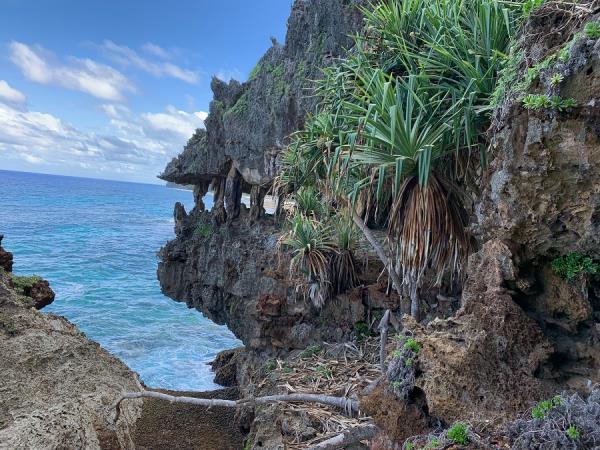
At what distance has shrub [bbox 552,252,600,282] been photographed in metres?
2.52

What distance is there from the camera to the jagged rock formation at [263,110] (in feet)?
38.6

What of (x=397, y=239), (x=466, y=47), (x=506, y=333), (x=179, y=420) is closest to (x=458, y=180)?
(x=397, y=239)

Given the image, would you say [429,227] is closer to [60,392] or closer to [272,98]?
[60,392]

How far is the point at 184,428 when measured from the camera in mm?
6449

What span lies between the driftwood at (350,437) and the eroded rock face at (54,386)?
7.34 feet

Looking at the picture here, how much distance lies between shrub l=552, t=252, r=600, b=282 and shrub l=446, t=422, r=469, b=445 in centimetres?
121

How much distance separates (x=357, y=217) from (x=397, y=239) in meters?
0.94

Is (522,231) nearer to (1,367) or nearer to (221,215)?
(1,367)

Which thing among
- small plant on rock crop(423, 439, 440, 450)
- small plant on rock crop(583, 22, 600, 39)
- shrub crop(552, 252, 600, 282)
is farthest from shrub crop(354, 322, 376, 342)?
small plant on rock crop(583, 22, 600, 39)

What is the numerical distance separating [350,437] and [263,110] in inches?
454

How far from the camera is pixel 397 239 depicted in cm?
441

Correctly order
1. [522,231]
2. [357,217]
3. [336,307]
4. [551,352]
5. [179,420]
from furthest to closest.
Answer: [336,307]
[179,420]
[357,217]
[522,231]
[551,352]

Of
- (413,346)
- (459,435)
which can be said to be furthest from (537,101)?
(459,435)

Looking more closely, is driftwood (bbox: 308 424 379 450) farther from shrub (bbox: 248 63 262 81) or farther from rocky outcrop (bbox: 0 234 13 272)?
shrub (bbox: 248 63 262 81)
